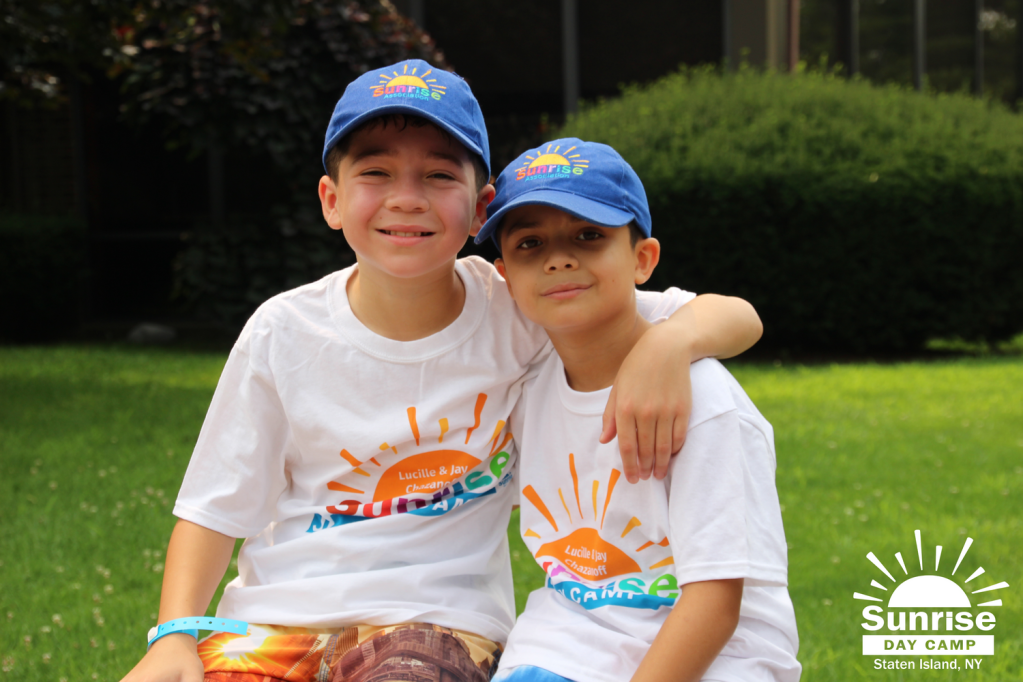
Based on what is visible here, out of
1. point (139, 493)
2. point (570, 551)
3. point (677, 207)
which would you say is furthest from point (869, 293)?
point (570, 551)

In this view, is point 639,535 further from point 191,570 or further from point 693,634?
point 191,570

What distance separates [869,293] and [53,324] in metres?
8.12

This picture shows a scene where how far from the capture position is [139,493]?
13.4ft

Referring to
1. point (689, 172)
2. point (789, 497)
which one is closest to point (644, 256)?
point (789, 497)

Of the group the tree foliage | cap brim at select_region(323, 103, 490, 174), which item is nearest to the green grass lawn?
cap brim at select_region(323, 103, 490, 174)

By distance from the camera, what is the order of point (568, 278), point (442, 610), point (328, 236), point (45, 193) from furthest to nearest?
point (45, 193) → point (328, 236) → point (442, 610) → point (568, 278)

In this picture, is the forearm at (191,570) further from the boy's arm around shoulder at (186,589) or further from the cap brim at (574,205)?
the cap brim at (574,205)

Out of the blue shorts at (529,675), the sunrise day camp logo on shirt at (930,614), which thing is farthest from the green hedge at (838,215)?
the blue shorts at (529,675)

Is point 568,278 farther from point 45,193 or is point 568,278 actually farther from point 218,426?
point 45,193

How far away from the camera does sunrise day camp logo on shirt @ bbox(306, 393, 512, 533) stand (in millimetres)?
1913

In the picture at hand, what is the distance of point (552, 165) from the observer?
1.77 meters

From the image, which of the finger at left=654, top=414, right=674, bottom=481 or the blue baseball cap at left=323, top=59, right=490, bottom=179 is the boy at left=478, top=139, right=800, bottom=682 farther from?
the blue baseball cap at left=323, top=59, right=490, bottom=179

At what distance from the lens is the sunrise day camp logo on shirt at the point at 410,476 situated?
1.91 meters

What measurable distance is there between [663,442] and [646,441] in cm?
3
